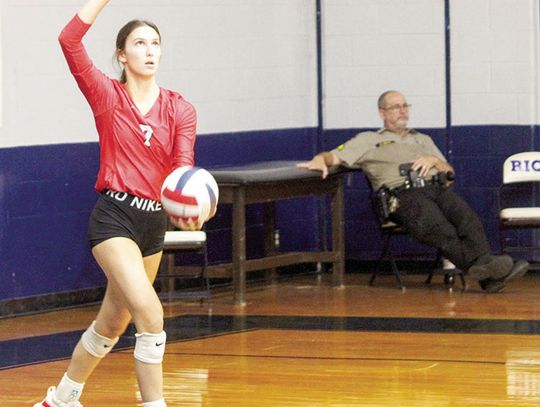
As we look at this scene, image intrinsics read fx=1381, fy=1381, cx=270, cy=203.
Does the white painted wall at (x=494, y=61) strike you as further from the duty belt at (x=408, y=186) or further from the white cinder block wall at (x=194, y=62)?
the white cinder block wall at (x=194, y=62)

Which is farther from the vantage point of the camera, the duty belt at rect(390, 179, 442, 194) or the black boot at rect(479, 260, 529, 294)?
the duty belt at rect(390, 179, 442, 194)

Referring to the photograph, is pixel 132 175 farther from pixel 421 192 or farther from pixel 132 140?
pixel 421 192

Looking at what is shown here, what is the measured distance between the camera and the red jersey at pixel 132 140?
5391 millimetres

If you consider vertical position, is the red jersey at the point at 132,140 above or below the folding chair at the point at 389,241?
above

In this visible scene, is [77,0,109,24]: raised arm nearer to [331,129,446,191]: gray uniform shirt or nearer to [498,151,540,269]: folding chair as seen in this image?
[331,129,446,191]: gray uniform shirt

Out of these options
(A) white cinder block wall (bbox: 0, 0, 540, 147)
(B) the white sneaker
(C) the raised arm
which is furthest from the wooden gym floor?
(C) the raised arm

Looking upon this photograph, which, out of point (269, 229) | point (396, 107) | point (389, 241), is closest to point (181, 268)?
point (269, 229)

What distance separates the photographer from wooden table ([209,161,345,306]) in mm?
9383

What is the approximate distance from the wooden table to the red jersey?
387 centimetres

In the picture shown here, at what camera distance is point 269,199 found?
968 centimetres

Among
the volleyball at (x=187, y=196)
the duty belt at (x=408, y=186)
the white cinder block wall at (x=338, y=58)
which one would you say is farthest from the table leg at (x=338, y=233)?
the volleyball at (x=187, y=196)

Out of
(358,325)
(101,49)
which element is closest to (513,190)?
(358,325)

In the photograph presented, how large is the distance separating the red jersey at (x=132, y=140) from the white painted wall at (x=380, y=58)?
5505mm

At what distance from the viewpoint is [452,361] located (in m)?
7.00
